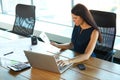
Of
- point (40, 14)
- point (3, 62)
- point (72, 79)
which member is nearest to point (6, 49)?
point (3, 62)

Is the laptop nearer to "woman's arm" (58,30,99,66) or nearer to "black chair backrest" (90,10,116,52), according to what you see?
"woman's arm" (58,30,99,66)

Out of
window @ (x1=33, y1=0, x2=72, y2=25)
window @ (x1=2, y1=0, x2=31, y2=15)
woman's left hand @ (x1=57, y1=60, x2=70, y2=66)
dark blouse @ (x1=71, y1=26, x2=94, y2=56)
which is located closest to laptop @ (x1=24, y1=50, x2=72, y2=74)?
woman's left hand @ (x1=57, y1=60, x2=70, y2=66)

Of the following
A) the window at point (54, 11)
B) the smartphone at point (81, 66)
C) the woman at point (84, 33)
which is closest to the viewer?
the smartphone at point (81, 66)

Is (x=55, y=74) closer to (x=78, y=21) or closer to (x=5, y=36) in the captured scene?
(x=78, y=21)

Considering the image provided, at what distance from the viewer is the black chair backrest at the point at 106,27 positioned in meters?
2.65

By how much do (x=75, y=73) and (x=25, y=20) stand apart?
179 cm

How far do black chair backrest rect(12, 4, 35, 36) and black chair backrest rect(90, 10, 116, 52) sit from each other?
3.38 ft

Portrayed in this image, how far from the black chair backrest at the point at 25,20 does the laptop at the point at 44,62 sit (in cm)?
145

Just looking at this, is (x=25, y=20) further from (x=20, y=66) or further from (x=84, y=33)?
(x=20, y=66)

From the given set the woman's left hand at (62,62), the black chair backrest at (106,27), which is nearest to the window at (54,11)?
the black chair backrest at (106,27)

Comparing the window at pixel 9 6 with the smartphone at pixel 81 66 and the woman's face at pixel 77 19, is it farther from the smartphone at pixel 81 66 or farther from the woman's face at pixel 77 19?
the smartphone at pixel 81 66

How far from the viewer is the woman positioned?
2289 mm

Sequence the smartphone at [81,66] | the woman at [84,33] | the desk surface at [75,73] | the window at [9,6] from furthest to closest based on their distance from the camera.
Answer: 1. the window at [9,6]
2. the woman at [84,33]
3. the smartphone at [81,66]
4. the desk surface at [75,73]

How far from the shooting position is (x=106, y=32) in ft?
9.00
